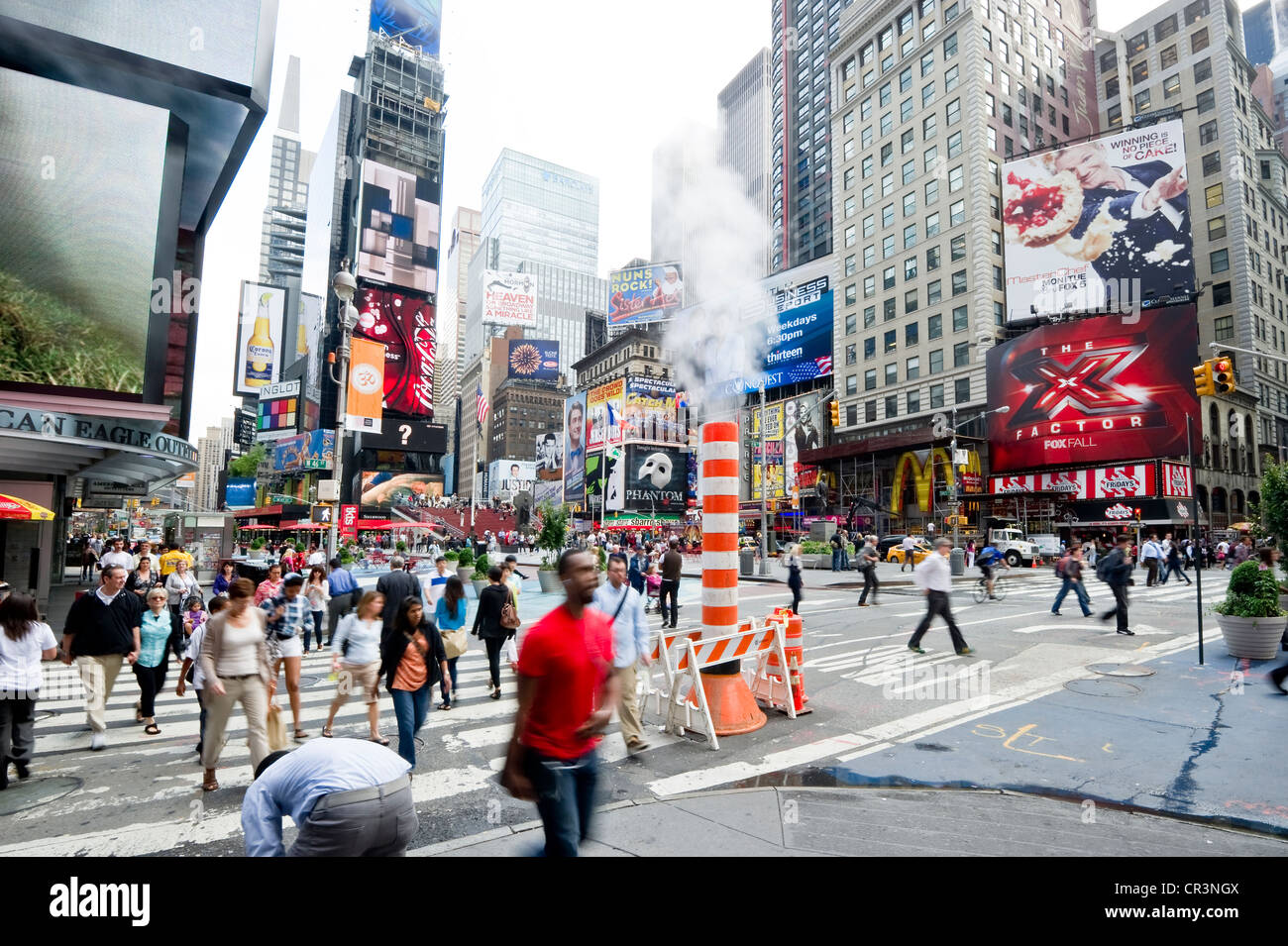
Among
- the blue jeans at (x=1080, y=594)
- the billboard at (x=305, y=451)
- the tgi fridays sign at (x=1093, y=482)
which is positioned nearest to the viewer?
the blue jeans at (x=1080, y=594)

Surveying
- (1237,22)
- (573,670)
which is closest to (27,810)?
(573,670)

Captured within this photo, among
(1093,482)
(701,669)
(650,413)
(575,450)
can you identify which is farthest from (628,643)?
(575,450)

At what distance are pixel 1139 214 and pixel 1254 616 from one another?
42.9m

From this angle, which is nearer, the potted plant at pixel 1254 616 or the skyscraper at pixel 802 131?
the potted plant at pixel 1254 616

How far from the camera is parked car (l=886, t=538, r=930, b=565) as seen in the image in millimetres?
29094

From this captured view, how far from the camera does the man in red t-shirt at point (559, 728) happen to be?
3.10 metres

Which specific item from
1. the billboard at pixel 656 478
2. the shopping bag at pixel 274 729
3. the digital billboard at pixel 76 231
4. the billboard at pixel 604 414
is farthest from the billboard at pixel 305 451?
the shopping bag at pixel 274 729

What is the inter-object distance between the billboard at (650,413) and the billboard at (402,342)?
24.6 meters

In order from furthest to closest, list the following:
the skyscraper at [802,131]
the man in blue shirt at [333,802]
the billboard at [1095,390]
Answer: the skyscraper at [802,131]
the billboard at [1095,390]
the man in blue shirt at [333,802]

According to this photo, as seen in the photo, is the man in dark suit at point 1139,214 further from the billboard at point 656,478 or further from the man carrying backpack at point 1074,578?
the billboard at point 656,478

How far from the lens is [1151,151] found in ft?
133

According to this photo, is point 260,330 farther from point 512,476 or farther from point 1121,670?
point 1121,670

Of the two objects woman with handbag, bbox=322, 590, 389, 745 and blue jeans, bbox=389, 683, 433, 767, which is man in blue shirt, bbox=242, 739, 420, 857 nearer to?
blue jeans, bbox=389, 683, 433, 767

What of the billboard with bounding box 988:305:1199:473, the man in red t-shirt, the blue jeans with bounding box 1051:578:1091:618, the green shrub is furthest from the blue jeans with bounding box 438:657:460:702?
the billboard with bounding box 988:305:1199:473
